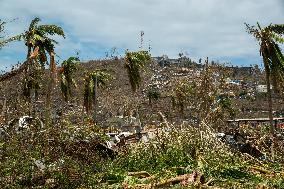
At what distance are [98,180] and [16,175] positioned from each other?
203cm

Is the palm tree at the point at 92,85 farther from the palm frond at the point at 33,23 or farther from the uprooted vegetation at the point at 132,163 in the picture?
the uprooted vegetation at the point at 132,163

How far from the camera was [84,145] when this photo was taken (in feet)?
42.9

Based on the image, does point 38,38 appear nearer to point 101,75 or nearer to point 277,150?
point 277,150

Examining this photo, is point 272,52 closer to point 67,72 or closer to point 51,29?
point 51,29

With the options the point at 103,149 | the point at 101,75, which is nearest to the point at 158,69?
the point at 101,75

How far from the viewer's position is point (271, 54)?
74.4ft

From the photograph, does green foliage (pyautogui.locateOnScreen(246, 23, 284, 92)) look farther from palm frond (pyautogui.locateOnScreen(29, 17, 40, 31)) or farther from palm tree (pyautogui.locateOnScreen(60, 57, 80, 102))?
palm tree (pyautogui.locateOnScreen(60, 57, 80, 102))

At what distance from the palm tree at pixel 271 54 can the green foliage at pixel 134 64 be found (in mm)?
13128

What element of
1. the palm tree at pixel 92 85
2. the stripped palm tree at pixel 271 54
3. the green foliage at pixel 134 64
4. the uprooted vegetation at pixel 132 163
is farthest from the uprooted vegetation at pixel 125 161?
the palm tree at pixel 92 85

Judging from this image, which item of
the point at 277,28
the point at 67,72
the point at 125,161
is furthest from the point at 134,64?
the point at 125,161

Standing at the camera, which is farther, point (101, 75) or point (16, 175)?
point (101, 75)

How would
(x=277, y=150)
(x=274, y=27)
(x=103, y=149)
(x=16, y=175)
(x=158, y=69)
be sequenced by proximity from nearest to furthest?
(x=16, y=175) < (x=103, y=149) < (x=277, y=150) < (x=274, y=27) < (x=158, y=69)

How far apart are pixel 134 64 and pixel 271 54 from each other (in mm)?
13984

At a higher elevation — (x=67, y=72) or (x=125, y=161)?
(x=67, y=72)
